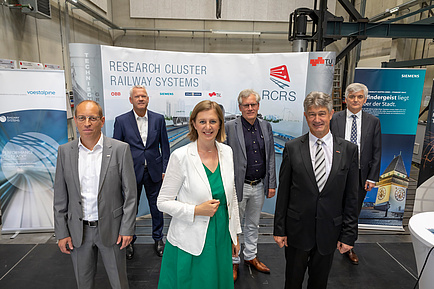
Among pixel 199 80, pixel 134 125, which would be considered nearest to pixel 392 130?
pixel 199 80

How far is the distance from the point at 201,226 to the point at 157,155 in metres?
1.47

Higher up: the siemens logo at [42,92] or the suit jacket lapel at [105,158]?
the siemens logo at [42,92]

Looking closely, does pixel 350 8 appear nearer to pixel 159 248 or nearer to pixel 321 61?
pixel 321 61

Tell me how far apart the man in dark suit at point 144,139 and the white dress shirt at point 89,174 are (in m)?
0.98

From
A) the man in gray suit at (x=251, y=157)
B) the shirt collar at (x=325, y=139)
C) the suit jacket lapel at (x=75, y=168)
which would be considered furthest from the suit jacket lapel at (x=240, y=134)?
the suit jacket lapel at (x=75, y=168)

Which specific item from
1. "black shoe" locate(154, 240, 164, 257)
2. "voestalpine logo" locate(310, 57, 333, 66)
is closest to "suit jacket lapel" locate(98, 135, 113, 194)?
"black shoe" locate(154, 240, 164, 257)

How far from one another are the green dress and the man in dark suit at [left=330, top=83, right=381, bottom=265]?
174 centimetres

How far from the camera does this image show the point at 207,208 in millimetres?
1446

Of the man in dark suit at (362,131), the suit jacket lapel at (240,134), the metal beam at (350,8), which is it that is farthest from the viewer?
the metal beam at (350,8)

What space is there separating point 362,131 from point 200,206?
2018 mm

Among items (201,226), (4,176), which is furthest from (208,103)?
(4,176)

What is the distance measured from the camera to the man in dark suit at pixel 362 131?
2641 mm

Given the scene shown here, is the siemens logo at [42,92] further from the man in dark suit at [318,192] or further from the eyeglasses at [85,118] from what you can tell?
the man in dark suit at [318,192]

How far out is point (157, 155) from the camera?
9.29ft
